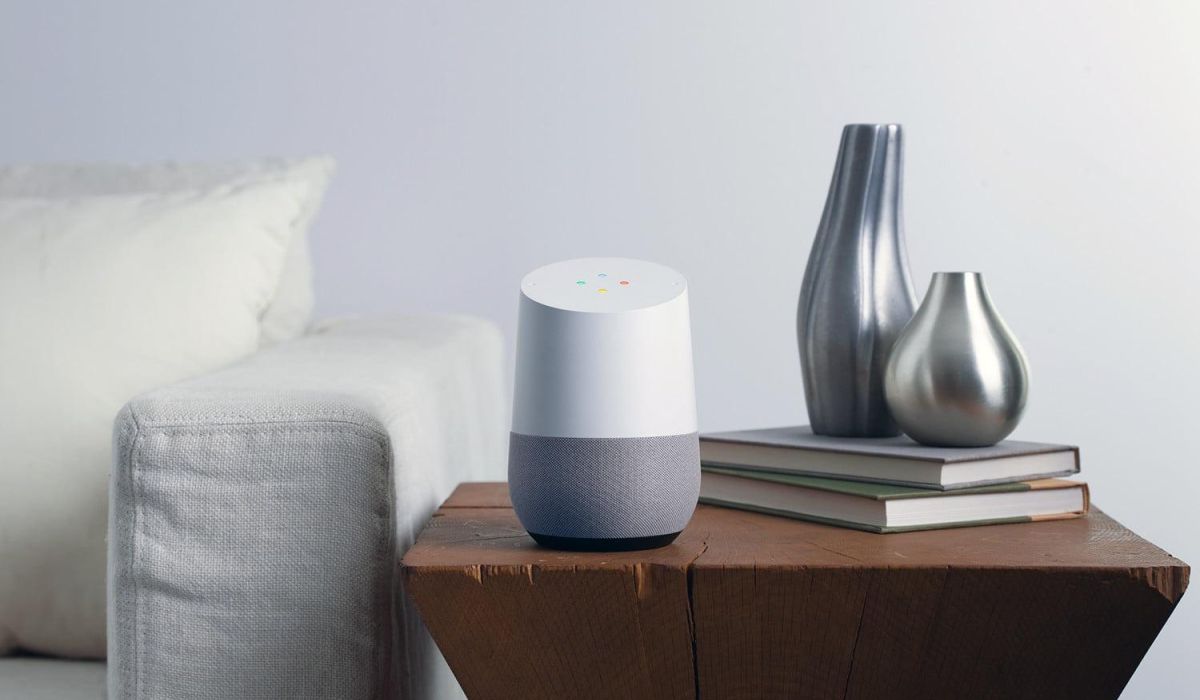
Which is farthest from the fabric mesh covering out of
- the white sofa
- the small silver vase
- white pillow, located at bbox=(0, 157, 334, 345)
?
white pillow, located at bbox=(0, 157, 334, 345)

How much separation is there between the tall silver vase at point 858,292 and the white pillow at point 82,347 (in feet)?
1.99

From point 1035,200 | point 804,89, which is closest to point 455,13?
point 804,89

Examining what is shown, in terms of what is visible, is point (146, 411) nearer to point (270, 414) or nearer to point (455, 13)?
point (270, 414)

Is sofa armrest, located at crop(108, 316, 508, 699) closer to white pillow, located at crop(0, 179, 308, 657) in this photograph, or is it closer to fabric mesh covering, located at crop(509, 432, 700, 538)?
fabric mesh covering, located at crop(509, 432, 700, 538)

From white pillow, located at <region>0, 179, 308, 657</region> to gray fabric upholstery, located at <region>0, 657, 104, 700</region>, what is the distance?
17mm

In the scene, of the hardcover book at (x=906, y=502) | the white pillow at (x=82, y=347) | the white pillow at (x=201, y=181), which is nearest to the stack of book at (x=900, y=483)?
the hardcover book at (x=906, y=502)

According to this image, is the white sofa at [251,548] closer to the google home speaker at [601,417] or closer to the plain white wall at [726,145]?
the google home speaker at [601,417]

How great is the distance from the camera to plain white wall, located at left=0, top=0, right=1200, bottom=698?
155 cm

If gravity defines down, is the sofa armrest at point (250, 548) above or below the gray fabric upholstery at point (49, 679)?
above

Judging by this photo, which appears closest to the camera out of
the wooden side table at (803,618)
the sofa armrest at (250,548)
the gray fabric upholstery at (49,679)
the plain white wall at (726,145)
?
the wooden side table at (803,618)

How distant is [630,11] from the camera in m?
1.60

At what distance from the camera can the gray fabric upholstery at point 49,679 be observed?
3.18ft

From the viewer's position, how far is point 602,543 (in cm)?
78

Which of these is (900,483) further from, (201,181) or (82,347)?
(201,181)
